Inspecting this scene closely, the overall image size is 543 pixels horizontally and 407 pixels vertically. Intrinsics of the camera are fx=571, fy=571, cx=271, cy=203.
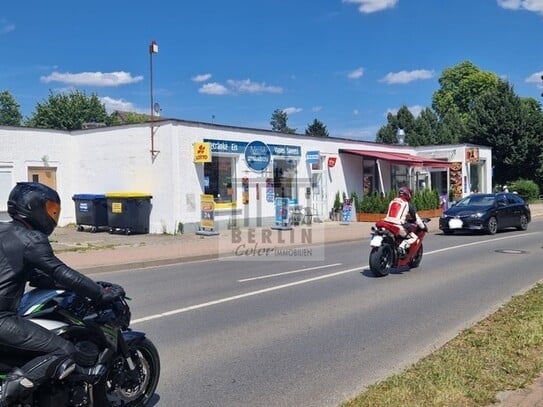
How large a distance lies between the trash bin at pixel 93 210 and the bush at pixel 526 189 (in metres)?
31.1

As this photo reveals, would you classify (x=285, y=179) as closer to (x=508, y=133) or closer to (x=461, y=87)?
(x=508, y=133)

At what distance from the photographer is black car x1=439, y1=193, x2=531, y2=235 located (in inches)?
775

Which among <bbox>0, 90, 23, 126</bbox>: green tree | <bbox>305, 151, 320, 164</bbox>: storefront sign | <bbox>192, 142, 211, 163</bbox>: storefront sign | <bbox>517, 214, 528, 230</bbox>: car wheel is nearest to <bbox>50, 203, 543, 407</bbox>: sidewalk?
<bbox>192, 142, 211, 163</bbox>: storefront sign

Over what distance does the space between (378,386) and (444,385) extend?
513mm

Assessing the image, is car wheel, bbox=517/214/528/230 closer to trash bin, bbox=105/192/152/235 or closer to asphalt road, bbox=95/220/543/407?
asphalt road, bbox=95/220/543/407

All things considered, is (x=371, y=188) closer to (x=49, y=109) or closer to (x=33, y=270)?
(x=33, y=270)

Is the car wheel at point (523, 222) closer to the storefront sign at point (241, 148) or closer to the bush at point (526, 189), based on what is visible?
the storefront sign at point (241, 148)

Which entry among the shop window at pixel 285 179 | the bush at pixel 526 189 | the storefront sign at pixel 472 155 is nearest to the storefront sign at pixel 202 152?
the shop window at pixel 285 179

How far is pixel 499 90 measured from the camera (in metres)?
45.5

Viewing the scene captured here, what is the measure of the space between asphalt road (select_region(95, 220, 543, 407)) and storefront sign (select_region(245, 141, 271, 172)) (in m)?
9.49

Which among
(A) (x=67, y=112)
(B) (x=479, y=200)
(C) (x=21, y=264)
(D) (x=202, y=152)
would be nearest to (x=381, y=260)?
(C) (x=21, y=264)

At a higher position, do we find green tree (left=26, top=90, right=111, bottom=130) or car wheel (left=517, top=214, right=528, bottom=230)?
green tree (left=26, top=90, right=111, bottom=130)

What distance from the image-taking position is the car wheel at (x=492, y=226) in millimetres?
19672

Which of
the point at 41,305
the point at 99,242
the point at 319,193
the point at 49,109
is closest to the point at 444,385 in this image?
the point at 41,305
